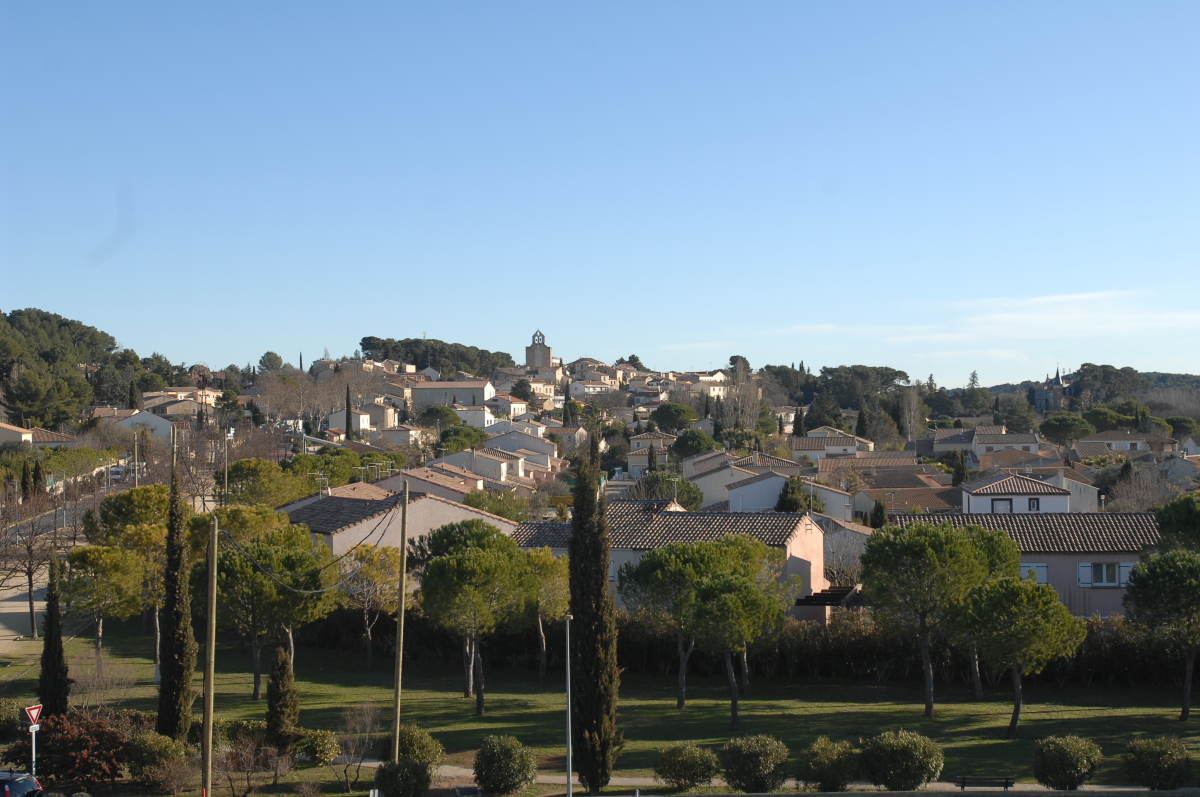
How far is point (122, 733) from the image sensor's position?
17.0 m

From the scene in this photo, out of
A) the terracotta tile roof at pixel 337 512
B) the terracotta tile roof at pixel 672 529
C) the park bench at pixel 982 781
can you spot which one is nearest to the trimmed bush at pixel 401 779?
the park bench at pixel 982 781

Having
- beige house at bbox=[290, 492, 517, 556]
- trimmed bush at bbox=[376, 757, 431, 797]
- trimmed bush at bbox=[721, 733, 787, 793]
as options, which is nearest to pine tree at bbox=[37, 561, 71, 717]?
trimmed bush at bbox=[376, 757, 431, 797]

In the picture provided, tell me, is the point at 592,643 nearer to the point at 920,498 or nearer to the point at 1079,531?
the point at 1079,531

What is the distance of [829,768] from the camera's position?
15391mm

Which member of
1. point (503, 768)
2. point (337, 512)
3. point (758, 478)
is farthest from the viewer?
point (758, 478)

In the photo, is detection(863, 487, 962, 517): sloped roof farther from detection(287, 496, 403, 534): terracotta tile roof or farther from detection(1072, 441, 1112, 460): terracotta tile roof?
detection(1072, 441, 1112, 460): terracotta tile roof

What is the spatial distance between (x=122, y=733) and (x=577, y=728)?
733 cm

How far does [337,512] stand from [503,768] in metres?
19.5

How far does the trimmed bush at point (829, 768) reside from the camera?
15.4 m

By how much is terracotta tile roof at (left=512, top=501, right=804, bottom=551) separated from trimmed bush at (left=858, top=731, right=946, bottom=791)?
44.3 ft

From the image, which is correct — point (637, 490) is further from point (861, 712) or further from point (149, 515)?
point (861, 712)

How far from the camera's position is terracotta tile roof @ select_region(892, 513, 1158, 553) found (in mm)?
28641

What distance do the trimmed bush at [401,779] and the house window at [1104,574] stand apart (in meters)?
20.7

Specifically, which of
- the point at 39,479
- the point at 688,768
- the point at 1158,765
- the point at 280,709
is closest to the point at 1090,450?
the point at 39,479
